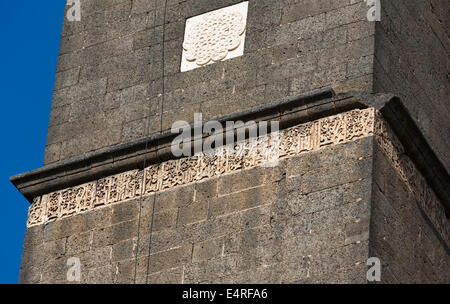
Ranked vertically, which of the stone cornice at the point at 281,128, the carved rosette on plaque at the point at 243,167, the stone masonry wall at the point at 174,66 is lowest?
the carved rosette on plaque at the point at 243,167

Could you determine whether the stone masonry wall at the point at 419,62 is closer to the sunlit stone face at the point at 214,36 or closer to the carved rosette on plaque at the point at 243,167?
the carved rosette on plaque at the point at 243,167

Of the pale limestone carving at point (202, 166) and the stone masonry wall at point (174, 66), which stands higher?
the stone masonry wall at point (174, 66)

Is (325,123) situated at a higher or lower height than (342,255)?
higher

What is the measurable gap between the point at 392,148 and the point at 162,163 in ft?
6.35

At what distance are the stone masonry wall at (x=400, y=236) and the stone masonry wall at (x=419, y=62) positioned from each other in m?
0.82

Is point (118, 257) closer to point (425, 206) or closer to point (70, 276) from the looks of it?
A: point (70, 276)

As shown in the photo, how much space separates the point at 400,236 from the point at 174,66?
2.68 metres

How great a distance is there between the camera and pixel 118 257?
12.8 metres

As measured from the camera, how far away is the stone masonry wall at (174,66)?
1308cm

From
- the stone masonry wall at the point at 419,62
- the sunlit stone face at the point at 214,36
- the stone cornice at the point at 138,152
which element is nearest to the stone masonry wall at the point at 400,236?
the stone cornice at the point at 138,152

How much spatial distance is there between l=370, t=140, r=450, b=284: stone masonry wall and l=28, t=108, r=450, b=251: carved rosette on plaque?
0.15 meters

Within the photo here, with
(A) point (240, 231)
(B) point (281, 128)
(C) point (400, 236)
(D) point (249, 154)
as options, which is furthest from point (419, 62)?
(A) point (240, 231)
